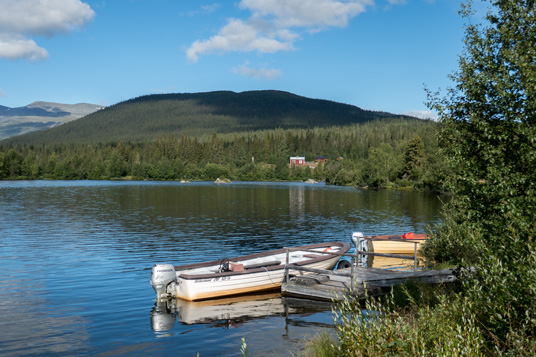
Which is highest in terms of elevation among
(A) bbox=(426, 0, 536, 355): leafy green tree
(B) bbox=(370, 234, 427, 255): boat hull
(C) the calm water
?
(A) bbox=(426, 0, 536, 355): leafy green tree

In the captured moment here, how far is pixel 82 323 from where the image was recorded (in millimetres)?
17297

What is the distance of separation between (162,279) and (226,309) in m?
3.25

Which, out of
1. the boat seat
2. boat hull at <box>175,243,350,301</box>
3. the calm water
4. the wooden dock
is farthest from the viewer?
the boat seat

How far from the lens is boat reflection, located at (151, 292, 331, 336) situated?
59.1ft

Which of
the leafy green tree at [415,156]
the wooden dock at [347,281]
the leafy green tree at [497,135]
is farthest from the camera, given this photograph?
the leafy green tree at [415,156]

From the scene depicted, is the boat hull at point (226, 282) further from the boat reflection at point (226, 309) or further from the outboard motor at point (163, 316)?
the outboard motor at point (163, 316)

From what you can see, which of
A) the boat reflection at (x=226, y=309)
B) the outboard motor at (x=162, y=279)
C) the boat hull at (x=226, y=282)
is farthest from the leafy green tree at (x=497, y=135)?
the outboard motor at (x=162, y=279)

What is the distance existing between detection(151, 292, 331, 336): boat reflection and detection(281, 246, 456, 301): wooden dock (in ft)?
2.03

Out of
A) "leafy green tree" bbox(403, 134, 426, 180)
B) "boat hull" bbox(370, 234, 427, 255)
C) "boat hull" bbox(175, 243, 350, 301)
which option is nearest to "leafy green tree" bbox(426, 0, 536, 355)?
"boat hull" bbox(175, 243, 350, 301)

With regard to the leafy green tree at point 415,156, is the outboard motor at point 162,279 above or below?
below

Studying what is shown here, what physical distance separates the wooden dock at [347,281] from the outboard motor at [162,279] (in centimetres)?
528

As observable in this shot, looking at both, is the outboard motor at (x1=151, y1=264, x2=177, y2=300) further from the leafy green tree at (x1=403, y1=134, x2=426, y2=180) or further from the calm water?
the leafy green tree at (x1=403, y1=134, x2=426, y2=180)

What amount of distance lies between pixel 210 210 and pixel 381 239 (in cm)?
3895

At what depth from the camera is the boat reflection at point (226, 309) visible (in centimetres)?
1802
